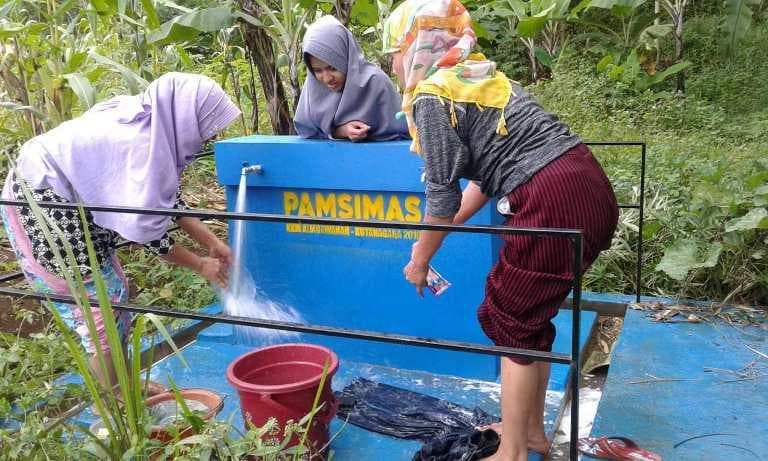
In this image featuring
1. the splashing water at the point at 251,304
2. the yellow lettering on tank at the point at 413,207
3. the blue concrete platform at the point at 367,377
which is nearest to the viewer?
the blue concrete platform at the point at 367,377

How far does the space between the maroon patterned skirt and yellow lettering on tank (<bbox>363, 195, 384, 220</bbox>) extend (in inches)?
43.4

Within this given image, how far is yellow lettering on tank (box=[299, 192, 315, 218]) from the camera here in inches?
131

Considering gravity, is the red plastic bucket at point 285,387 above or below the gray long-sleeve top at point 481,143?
below

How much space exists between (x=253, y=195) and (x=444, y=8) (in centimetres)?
178

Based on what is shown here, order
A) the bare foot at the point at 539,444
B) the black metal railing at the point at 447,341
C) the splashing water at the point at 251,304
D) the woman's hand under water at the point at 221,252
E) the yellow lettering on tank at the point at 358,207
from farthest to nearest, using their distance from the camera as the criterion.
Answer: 1. the splashing water at the point at 251,304
2. the yellow lettering on tank at the point at 358,207
3. the woman's hand under water at the point at 221,252
4. the bare foot at the point at 539,444
5. the black metal railing at the point at 447,341

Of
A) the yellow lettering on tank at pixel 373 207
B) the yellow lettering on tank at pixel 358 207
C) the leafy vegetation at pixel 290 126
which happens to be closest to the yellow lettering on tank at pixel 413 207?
the yellow lettering on tank at pixel 373 207

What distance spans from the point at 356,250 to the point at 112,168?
50.2 inches

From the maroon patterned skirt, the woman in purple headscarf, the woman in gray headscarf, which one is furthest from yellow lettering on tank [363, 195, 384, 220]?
the maroon patterned skirt

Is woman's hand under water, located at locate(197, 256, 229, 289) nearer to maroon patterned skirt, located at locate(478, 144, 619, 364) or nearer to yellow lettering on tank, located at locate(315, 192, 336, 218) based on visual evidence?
yellow lettering on tank, located at locate(315, 192, 336, 218)

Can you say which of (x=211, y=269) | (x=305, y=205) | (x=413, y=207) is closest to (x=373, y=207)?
(x=413, y=207)

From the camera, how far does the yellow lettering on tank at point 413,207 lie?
9.91ft

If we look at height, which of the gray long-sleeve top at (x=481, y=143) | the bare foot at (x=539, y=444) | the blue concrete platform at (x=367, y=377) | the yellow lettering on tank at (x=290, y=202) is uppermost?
the gray long-sleeve top at (x=481, y=143)

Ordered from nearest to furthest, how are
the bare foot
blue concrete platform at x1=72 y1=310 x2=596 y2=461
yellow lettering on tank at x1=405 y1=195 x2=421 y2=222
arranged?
the bare foot, blue concrete platform at x1=72 y1=310 x2=596 y2=461, yellow lettering on tank at x1=405 y1=195 x2=421 y2=222

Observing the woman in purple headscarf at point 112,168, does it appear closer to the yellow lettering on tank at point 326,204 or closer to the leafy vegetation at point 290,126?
the leafy vegetation at point 290,126
